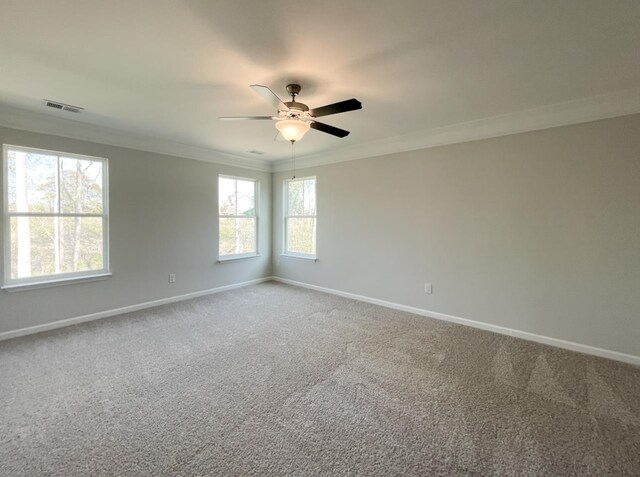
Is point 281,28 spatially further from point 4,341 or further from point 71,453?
point 4,341

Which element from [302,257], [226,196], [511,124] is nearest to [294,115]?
[511,124]

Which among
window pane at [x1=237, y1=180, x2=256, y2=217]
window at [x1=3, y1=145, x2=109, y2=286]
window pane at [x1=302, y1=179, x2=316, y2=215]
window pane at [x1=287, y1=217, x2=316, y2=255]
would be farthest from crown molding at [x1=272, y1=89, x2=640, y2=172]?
window at [x1=3, y1=145, x2=109, y2=286]

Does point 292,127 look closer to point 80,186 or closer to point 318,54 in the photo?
point 318,54

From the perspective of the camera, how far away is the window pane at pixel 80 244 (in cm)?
350

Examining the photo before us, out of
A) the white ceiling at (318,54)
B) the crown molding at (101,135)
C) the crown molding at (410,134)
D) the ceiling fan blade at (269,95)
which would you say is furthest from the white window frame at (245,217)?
the ceiling fan blade at (269,95)

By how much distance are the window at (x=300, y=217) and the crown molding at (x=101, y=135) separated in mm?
1213

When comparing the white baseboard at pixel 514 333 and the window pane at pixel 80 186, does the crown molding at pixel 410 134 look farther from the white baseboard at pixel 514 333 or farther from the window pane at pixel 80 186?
the white baseboard at pixel 514 333

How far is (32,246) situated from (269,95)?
339 centimetres

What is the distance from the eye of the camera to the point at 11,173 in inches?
123

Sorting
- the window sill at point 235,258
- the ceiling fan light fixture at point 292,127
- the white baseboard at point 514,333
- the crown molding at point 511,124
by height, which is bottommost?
the white baseboard at point 514,333

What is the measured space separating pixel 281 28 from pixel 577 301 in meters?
3.66

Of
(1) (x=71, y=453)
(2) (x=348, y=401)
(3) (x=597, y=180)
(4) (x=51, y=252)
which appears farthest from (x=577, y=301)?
(4) (x=51, y=252)

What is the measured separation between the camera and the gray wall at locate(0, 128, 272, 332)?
3.30 meters

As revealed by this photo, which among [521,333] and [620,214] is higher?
[620,214]
